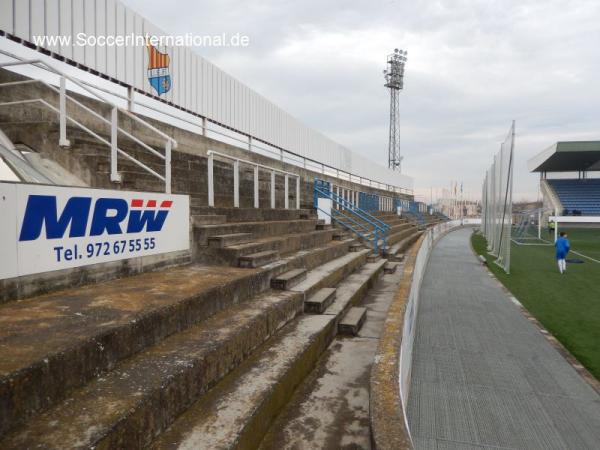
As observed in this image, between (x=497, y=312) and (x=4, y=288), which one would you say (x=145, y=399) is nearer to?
(x=4, y=288)

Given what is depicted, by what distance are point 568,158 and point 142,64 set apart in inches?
1911

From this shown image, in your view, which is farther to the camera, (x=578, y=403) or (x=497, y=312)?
(x=497, y=312)

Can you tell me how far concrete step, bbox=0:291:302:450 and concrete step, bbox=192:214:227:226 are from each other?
2112mm

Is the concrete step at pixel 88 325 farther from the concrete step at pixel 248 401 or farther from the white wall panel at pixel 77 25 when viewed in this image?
the white wall panel at pixel 77 25

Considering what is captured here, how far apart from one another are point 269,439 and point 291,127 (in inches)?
563

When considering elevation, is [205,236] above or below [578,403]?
above

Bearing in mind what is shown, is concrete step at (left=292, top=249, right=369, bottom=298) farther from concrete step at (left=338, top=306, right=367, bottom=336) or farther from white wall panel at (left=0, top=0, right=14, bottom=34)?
white wall panel at (left=0, top=0, right=14, bottom=34)

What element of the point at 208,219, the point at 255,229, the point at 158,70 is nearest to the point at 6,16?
the point at 158,70

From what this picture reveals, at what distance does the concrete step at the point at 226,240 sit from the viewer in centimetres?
511

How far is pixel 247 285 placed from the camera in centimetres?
424

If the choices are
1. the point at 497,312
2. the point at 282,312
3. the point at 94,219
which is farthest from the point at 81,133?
the point at 497,312

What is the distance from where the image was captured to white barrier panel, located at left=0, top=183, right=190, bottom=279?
277 cm

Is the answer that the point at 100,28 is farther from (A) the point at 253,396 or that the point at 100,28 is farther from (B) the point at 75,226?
(A) the point at 253,396

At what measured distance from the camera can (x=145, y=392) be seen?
2.07 m
